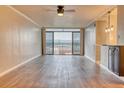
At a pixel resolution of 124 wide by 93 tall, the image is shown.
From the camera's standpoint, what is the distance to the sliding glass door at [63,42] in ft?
56.3

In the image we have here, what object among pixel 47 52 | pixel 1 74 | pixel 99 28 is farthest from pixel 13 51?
pixel 47 52

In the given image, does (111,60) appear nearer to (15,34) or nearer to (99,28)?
(15,34)

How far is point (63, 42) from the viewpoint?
17.5m

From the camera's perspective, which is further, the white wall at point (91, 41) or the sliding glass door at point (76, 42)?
the sliding glass door at point (76, 42)

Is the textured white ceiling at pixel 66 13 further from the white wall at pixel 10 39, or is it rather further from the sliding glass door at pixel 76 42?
the sliding glass door at pixel 76 42

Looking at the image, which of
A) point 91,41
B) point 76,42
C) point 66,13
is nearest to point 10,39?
point 66,13

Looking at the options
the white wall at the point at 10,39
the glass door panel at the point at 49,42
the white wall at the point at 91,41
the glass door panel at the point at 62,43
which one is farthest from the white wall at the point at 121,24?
the glass door panel at the point at 49,42

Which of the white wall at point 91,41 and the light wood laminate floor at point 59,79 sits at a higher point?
the white wall at point 91,41

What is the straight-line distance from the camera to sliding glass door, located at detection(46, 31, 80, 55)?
17172mm

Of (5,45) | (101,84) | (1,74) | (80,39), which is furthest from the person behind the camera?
(80,39)

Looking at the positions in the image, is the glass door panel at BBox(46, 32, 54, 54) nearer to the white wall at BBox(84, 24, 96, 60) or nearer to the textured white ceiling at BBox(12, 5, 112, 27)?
the white wall at BBox(84, 24, 96, 60)

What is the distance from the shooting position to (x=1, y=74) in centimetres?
609

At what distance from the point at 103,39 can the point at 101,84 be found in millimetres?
6679

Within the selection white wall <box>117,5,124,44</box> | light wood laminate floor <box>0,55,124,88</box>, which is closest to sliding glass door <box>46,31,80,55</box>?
light wood laminate floor <box>0,55,124,88</box>
